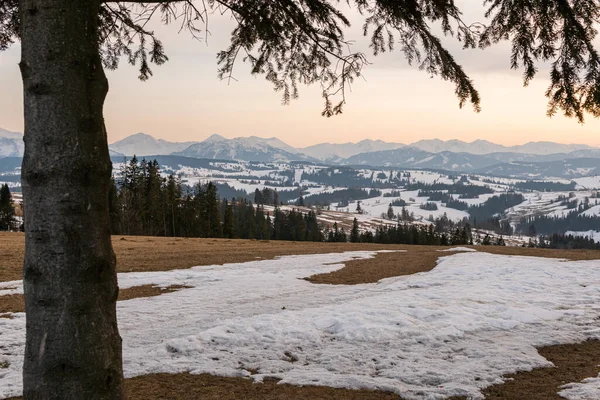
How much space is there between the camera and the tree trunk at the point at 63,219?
2.56m

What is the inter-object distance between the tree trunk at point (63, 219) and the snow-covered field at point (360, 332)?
10.8ft

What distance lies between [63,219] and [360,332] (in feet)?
20.3

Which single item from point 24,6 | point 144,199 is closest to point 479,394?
point 24,6

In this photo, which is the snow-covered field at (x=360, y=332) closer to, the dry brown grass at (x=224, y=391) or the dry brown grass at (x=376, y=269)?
the dry brown grass at (x=224, y=391)

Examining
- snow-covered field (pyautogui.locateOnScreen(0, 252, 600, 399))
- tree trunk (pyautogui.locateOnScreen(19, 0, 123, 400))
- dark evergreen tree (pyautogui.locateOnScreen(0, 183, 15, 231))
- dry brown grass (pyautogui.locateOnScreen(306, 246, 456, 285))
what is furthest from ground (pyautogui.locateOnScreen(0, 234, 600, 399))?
dark evergreen tree (pyautogui.locateOnScreen(0, 183, 15, 231))

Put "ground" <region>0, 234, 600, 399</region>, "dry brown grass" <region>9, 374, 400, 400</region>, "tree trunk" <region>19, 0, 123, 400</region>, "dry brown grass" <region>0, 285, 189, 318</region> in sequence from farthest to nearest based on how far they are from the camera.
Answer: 1. "dry brown grass" <region>0, 285, 189, 318</region>
2. "ground" <region>0, 234, 600, 399</region>
3. "dry brown grass" <region>9, 374, 400, 400</region>
4. "tree trunk" <region>19, 0, 123, 400</region>

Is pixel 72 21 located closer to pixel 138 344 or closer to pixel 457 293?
pixel 138 344

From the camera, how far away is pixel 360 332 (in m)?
7.73

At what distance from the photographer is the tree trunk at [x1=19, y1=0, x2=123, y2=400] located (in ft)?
8.39

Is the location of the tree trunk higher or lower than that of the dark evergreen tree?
higher

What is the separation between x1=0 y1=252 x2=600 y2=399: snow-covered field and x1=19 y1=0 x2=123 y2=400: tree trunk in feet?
10.8

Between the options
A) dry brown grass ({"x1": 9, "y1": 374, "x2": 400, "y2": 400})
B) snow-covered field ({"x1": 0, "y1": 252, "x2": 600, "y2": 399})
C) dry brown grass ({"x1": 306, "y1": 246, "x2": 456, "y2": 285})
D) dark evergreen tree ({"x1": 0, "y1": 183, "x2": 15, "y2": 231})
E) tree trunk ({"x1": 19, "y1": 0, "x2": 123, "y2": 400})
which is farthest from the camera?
dark evergreen tree ({"x1": 0, "y1": 183, "x2": 15, "y2": 231})

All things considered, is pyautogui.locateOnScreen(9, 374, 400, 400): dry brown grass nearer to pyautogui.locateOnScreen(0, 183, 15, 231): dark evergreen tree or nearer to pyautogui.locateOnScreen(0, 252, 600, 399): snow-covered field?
pyautogui.locateOnScreen(0, 252, 600, 399): snow-covered field

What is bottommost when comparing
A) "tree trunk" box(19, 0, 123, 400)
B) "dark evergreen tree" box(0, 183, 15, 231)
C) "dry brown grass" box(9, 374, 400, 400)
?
"dark evergreen tree" box(0, 183, 15, 231)
